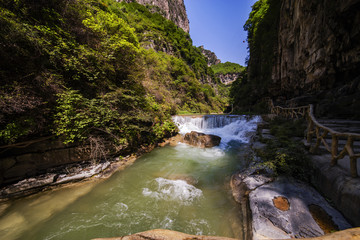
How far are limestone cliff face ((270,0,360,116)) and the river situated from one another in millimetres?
7422

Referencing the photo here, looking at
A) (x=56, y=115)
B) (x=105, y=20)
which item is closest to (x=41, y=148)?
(x=56, y=115)

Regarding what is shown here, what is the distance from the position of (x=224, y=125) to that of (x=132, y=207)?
11.3 meters

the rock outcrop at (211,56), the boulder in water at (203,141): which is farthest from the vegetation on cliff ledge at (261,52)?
the rock outcrop at (211,56)

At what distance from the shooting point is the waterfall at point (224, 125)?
1014 centimetres

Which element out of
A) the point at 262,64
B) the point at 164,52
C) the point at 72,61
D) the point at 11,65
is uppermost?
the point at 164,52

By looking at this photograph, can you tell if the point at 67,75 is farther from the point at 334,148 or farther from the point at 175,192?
the point at 334,148

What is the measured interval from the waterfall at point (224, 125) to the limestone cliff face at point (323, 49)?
4458mm

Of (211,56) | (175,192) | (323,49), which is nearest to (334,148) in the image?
(175,192)

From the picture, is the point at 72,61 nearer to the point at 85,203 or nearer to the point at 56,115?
the point at 56,115

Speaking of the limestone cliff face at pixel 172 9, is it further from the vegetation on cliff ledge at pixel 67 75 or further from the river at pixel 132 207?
the river at pixel 132 207

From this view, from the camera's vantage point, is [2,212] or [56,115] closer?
[2,212]

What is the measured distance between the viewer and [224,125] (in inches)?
497

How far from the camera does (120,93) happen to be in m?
5.80

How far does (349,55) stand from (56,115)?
43.9 ft
